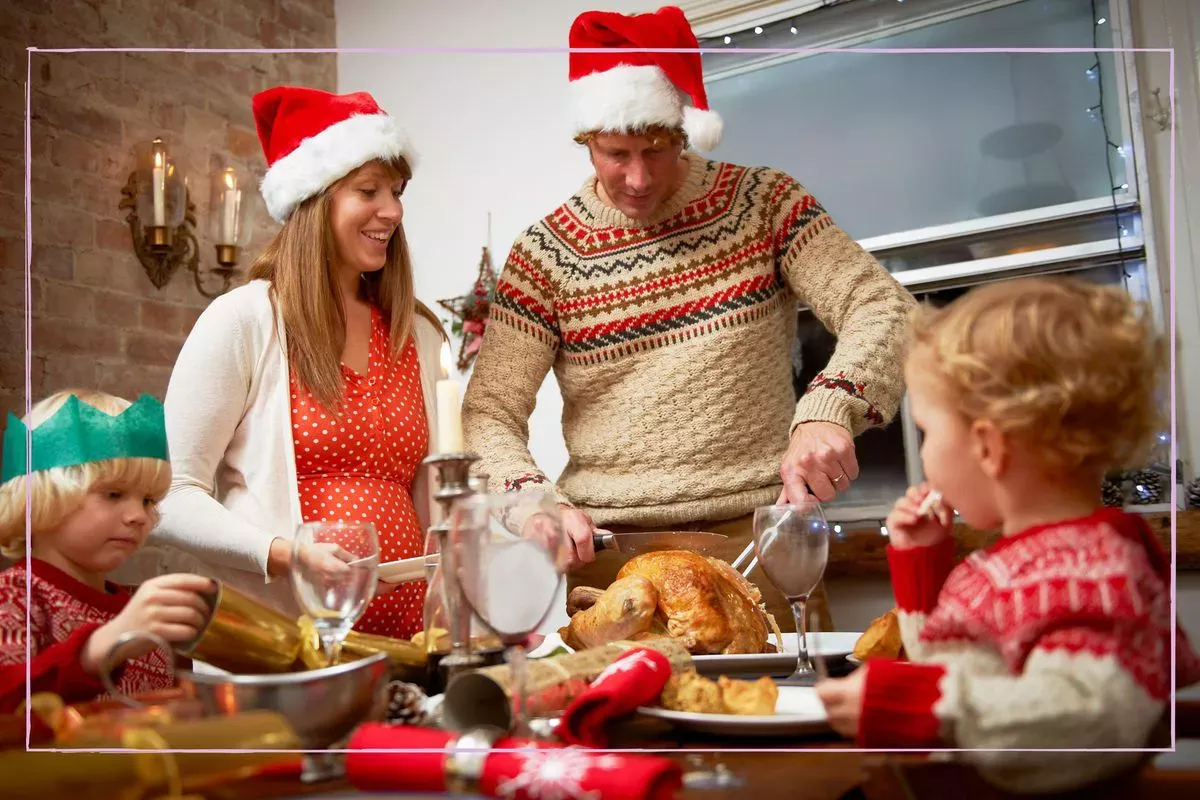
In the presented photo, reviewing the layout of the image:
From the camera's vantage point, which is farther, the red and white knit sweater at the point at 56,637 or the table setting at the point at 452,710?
the red and white knit sweater at the point at 56,637

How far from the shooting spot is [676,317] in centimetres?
111

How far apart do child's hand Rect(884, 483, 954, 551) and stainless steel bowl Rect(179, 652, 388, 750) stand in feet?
1.14

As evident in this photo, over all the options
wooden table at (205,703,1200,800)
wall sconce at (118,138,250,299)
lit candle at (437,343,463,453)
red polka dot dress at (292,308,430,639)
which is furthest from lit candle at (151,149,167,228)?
wooden table at (205,703,1200,800)

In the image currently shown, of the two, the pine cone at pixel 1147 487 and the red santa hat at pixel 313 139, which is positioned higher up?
the red santa hat at pixel 313 139

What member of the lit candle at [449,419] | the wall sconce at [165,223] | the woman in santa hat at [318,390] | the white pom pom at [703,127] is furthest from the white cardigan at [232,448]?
the white pom pom at [703,127]

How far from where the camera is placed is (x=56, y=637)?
741 mm

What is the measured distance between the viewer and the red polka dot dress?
0.86 meters

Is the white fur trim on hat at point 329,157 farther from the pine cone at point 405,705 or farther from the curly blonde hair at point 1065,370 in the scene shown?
the curly blonde hair at point 1065,370

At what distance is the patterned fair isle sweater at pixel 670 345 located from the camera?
3.25ft

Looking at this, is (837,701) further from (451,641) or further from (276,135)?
(276,135)

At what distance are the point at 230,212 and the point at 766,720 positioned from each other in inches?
29.6

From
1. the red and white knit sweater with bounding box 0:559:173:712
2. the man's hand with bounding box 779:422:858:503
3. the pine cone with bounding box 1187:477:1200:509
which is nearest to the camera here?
the pine cone with bounding box 1187:477:1200:509

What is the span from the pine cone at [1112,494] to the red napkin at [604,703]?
0.30 metres

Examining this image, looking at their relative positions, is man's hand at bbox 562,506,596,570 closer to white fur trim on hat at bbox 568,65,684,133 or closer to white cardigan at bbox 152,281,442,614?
white cardigan at bbox 152,281,442,614
